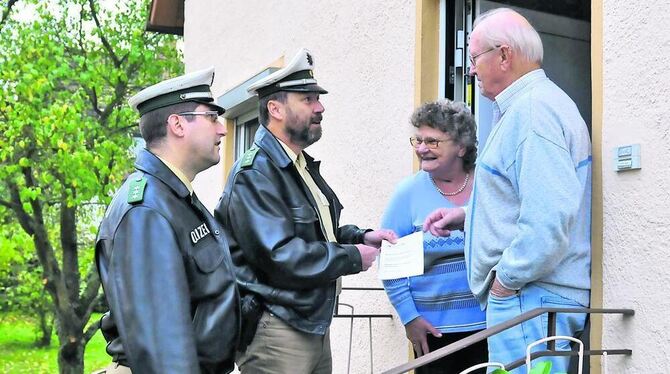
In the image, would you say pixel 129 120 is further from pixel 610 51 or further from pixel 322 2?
pixel 610 51

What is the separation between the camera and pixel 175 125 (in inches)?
114

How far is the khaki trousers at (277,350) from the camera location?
11.6ft

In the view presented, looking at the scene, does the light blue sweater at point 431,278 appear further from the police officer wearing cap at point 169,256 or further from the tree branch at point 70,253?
the tree branch at point 70,253

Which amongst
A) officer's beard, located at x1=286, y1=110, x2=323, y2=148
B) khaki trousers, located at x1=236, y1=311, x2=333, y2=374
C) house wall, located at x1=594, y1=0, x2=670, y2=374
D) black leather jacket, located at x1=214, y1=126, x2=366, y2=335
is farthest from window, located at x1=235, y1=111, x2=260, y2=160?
house wall, located at x1=594, y1=0, x2=670, y2=374

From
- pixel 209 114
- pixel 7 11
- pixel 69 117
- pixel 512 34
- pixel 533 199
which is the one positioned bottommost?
pixel 533 199

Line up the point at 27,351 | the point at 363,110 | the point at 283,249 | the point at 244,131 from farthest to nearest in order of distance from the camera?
the point at 27,351 → the point at 244,131 → the point at 363,110 → the point at 283,249

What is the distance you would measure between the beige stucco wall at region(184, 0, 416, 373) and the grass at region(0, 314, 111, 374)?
60.7ft

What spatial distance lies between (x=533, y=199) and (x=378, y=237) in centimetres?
107

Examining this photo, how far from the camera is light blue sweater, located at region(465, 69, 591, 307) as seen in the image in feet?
9.47

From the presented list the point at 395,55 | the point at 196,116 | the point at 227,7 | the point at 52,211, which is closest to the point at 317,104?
the point at 196,116

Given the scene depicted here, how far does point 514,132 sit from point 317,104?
101 cm

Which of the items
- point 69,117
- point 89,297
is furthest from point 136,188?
point 89,297

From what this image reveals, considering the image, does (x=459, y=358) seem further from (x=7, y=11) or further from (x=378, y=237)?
(x=7, y=11)

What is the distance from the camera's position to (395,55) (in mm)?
5016
